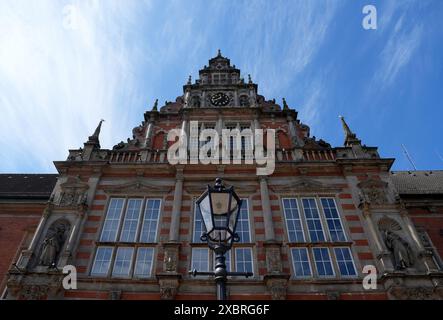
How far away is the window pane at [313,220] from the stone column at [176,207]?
4.94 meters

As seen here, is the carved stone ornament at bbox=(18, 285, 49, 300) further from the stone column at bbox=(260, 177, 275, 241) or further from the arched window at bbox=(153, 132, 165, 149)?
the arched window at bbox=(153, 132, 165, 149)

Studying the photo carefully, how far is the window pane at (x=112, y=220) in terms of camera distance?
12188 millimetres

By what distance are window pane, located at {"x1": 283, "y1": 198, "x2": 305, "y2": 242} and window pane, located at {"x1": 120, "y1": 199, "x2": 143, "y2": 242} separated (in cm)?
578

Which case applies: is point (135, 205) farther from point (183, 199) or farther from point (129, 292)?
point (129, 292)

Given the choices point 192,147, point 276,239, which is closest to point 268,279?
point 276,239

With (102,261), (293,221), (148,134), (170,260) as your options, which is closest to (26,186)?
(148,134)

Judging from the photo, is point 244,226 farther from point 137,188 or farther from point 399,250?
point 399,250

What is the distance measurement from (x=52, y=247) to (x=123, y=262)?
2483 mm

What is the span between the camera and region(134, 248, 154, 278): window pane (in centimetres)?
1112

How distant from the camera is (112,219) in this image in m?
12.7

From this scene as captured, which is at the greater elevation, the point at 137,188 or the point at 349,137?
the point at 349,137

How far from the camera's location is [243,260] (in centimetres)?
1144

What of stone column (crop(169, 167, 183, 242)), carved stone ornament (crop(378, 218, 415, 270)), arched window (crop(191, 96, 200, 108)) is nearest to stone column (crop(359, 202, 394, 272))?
carved stone ornament (crop(378, 218, 415, 270))
